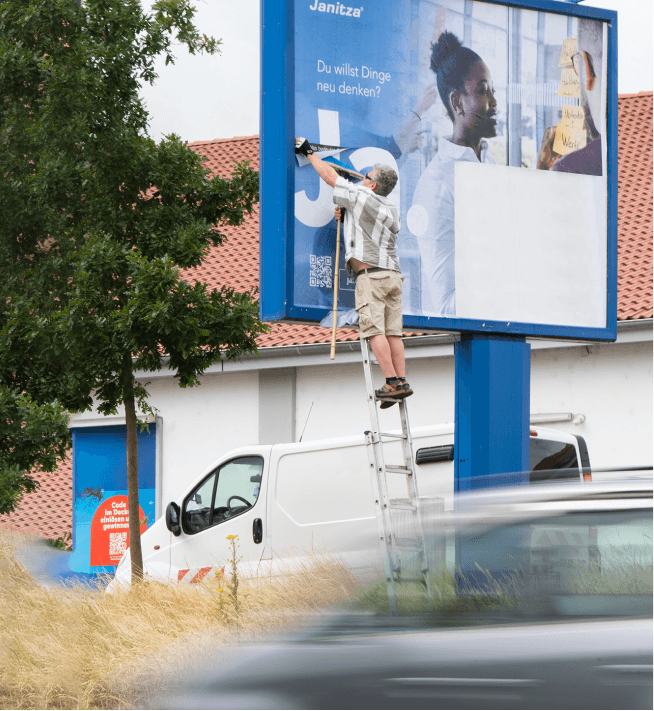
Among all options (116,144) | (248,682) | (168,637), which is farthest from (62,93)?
(248,682)

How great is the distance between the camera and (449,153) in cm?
761

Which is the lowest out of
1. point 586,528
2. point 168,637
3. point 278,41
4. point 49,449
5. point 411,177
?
point 168,637

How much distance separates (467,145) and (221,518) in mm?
5195

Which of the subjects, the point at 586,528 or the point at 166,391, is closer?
the point at 586,528

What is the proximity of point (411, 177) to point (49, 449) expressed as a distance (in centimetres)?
503

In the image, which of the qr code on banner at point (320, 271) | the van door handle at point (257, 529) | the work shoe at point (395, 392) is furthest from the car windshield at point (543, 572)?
the van door handle at point (257, 529)

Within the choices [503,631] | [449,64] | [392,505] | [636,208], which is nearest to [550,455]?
[392,505]

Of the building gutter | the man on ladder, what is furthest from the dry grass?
A: the building gutter

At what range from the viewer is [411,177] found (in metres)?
7.45

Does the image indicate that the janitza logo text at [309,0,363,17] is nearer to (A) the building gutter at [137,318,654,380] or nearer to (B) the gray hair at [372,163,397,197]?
(B) the gray hair at [372,163,397,197]

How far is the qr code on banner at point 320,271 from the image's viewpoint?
23.2ft

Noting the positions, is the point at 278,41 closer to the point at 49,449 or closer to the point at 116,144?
the point at 116,144

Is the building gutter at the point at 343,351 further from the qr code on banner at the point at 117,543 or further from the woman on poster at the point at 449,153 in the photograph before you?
Answer: the woman on poster at the point at 449,153

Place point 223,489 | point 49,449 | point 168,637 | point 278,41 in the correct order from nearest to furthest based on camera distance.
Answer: point 168,637 → point 278,41 → point 49,449 → point 223,489
